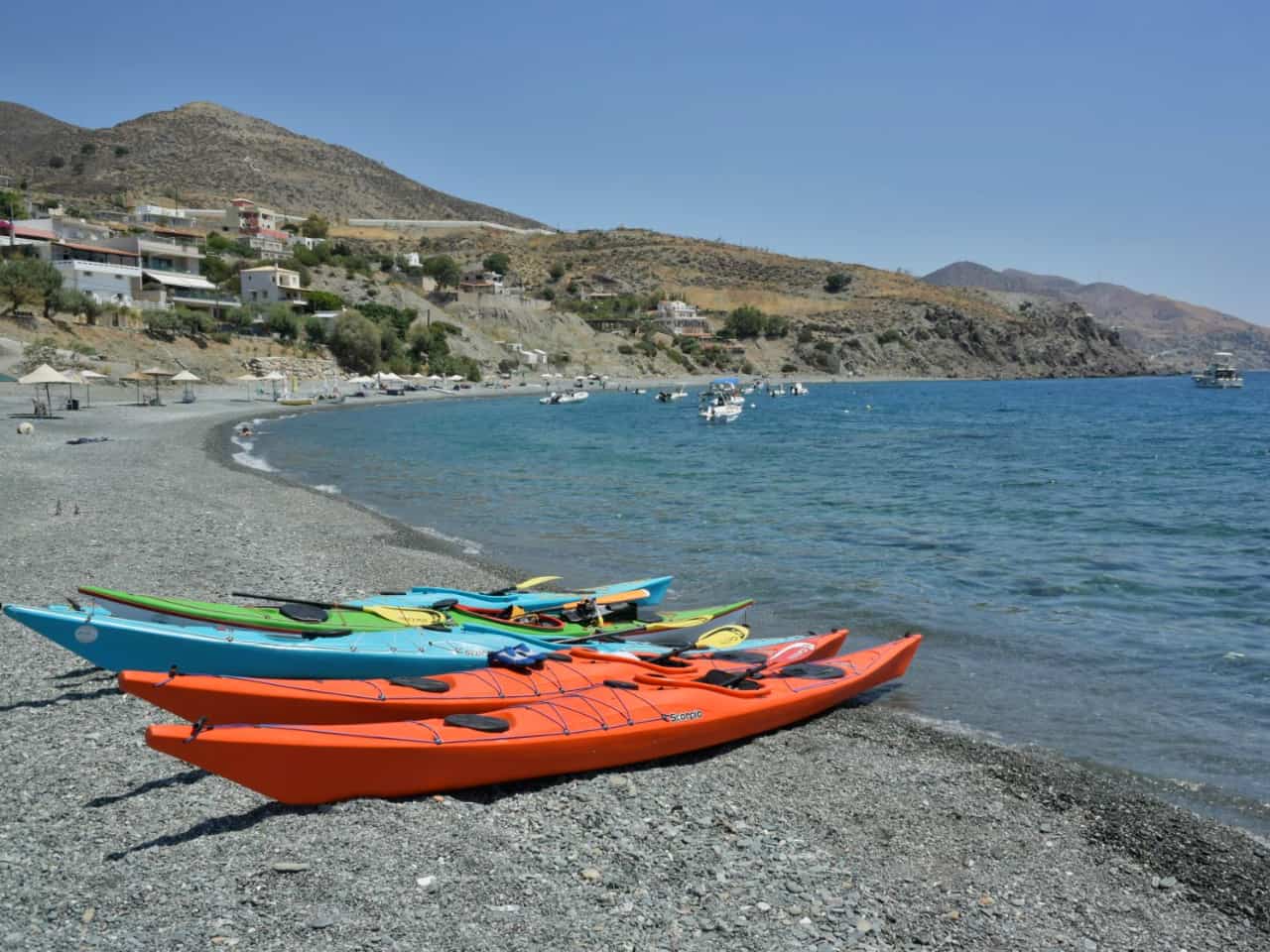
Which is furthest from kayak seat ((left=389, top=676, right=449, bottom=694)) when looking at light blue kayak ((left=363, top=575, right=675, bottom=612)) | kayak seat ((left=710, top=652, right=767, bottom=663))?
kayak seat ((left=710, top=652, right=767, bottom=663))

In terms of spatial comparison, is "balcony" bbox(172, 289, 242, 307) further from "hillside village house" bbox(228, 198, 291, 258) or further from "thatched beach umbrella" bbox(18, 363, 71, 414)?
"thatched beach umbrella" bbox(18, 363, 71, 414)

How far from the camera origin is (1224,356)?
11769 centimetres

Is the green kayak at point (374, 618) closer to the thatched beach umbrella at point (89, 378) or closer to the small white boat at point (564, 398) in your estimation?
the thatched beach umbrella at point (89, 378)

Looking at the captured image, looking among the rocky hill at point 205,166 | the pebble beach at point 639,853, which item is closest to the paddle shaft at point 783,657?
the pebble beach at point 639,853

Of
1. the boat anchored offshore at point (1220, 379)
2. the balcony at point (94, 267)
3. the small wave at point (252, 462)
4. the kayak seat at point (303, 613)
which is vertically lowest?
the small wave at point (252, 462)

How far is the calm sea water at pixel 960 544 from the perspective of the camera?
8555 millimetres

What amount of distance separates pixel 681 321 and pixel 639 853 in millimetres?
109627

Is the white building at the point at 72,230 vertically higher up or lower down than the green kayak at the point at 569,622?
higher up

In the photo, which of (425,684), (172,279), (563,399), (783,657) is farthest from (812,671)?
(172,279)

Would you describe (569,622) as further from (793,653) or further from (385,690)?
(385,690)

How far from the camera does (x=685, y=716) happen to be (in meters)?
6.84

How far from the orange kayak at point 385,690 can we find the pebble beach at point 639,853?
52cm

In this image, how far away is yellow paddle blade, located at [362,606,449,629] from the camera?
8656 millimetres

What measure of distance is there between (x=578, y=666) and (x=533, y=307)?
93162mm
